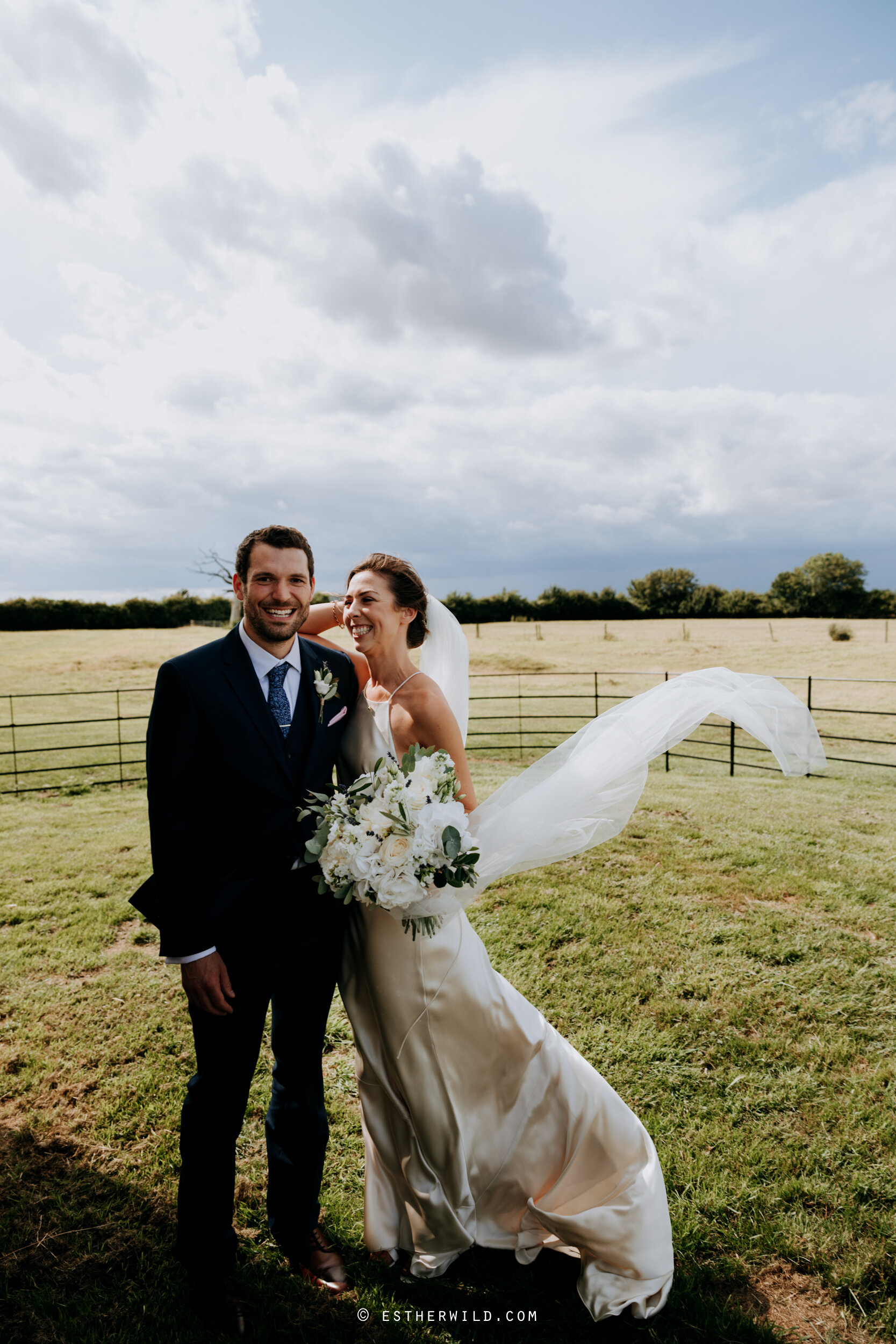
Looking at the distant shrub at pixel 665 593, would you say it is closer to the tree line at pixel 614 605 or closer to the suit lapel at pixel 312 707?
the tree line at pixel 614 605

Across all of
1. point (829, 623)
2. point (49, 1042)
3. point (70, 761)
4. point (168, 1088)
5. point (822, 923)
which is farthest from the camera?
point (829, 623)

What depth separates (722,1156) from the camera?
3.03m

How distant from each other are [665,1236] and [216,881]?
2.07 metres

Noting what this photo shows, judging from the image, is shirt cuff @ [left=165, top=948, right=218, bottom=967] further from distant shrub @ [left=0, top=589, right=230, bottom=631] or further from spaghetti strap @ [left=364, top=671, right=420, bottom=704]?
distant shrub @ [left=0, top=589, right=230, bottom=631]

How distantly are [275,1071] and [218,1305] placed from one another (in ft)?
2.39

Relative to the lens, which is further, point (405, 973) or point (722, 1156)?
point (722, 1156)

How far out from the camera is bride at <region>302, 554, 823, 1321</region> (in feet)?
8.01

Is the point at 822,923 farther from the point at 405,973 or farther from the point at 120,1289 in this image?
the point at 120,1289

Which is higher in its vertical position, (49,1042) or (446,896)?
(446,896)

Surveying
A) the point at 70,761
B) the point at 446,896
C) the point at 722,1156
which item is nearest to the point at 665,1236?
the point at 722,1156

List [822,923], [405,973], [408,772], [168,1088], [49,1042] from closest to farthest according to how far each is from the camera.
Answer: [408,772] → [405,973] → [168,1088] → [49,1042] → [822,923]

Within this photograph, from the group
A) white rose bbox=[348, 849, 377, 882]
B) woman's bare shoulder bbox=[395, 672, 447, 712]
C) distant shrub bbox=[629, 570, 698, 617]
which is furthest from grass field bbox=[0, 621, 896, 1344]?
distant shrub bbox=[629, 570, 698, 617]

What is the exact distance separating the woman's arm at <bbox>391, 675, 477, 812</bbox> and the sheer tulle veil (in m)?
0.15

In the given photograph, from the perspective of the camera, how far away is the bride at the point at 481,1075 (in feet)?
8.01
